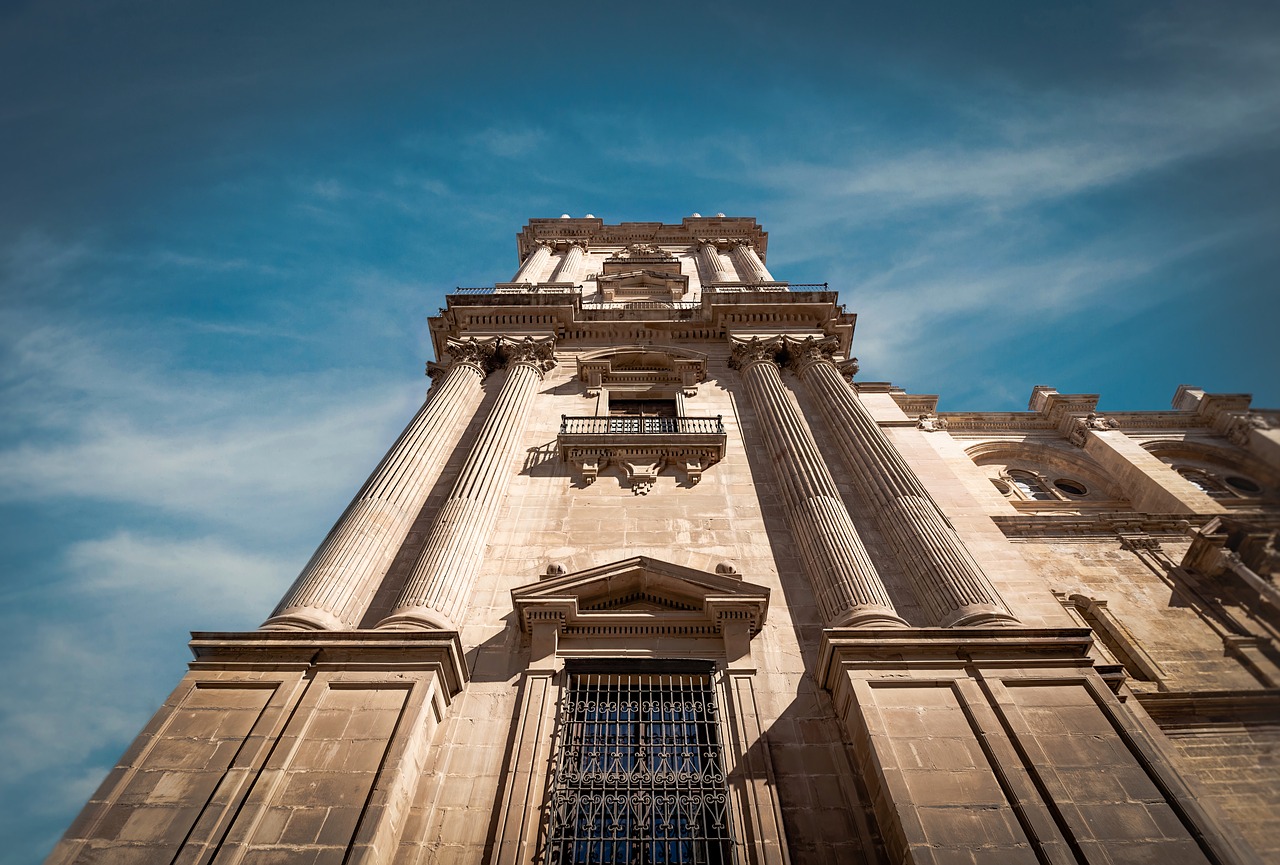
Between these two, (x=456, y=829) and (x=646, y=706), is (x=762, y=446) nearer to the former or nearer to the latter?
(x=646, y=706)

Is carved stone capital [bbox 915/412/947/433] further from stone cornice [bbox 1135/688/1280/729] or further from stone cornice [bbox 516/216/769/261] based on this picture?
stone cornice [bbox 516/216/769/261]

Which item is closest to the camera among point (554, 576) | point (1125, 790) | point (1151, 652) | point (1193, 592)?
point (1125, 790)

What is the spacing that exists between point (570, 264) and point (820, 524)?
2124 cm

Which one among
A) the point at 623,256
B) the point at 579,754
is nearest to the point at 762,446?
the point at 579,754

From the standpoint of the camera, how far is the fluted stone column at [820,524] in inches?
489

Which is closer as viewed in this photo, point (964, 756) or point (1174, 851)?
point (1174, 851)

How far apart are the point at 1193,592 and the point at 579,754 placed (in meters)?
16.5

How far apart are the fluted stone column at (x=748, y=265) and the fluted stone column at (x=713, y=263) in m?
0.73

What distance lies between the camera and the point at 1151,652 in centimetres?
1644

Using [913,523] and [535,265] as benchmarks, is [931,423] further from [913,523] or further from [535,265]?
[535,265]

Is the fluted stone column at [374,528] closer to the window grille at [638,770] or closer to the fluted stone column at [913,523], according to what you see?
the window grille at [638,770]

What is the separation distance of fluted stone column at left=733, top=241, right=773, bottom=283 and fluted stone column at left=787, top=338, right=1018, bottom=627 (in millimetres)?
11013

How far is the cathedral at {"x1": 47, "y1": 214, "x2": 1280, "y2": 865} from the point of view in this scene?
8.80m

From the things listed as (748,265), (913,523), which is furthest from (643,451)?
(748,265)
